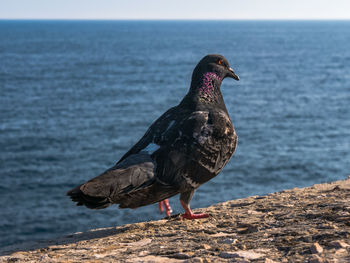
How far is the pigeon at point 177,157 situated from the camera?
634 cm

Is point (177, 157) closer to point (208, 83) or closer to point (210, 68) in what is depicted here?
point (208, 83)

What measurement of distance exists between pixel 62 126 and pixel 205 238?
5050cm

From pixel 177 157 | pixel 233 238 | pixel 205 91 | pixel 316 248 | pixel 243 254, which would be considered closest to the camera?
pixel 316 248

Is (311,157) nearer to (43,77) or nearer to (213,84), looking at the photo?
(213,84)

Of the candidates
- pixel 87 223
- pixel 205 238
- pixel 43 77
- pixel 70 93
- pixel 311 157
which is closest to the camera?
pixel 205 238

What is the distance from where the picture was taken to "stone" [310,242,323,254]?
485 centimetres

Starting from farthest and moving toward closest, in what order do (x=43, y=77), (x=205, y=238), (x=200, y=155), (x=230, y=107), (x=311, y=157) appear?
1. (x=43, y=77)
2. (x=230, y=107)
3. (x=311, y=157)
4. (x=200, y=155)
5. (x=205, y=238)

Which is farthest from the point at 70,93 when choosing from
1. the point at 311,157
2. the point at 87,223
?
the point at 87,223

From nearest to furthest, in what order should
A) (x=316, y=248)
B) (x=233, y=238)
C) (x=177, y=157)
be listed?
(x=316, y=248), (x=233, y=238), (x=177, y=157)

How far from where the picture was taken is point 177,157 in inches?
278

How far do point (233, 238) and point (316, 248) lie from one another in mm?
1315

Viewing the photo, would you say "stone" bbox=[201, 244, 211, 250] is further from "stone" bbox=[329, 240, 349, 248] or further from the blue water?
the blue water

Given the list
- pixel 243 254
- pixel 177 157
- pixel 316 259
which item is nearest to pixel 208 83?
pixel 177 157

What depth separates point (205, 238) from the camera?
6.16 meters
